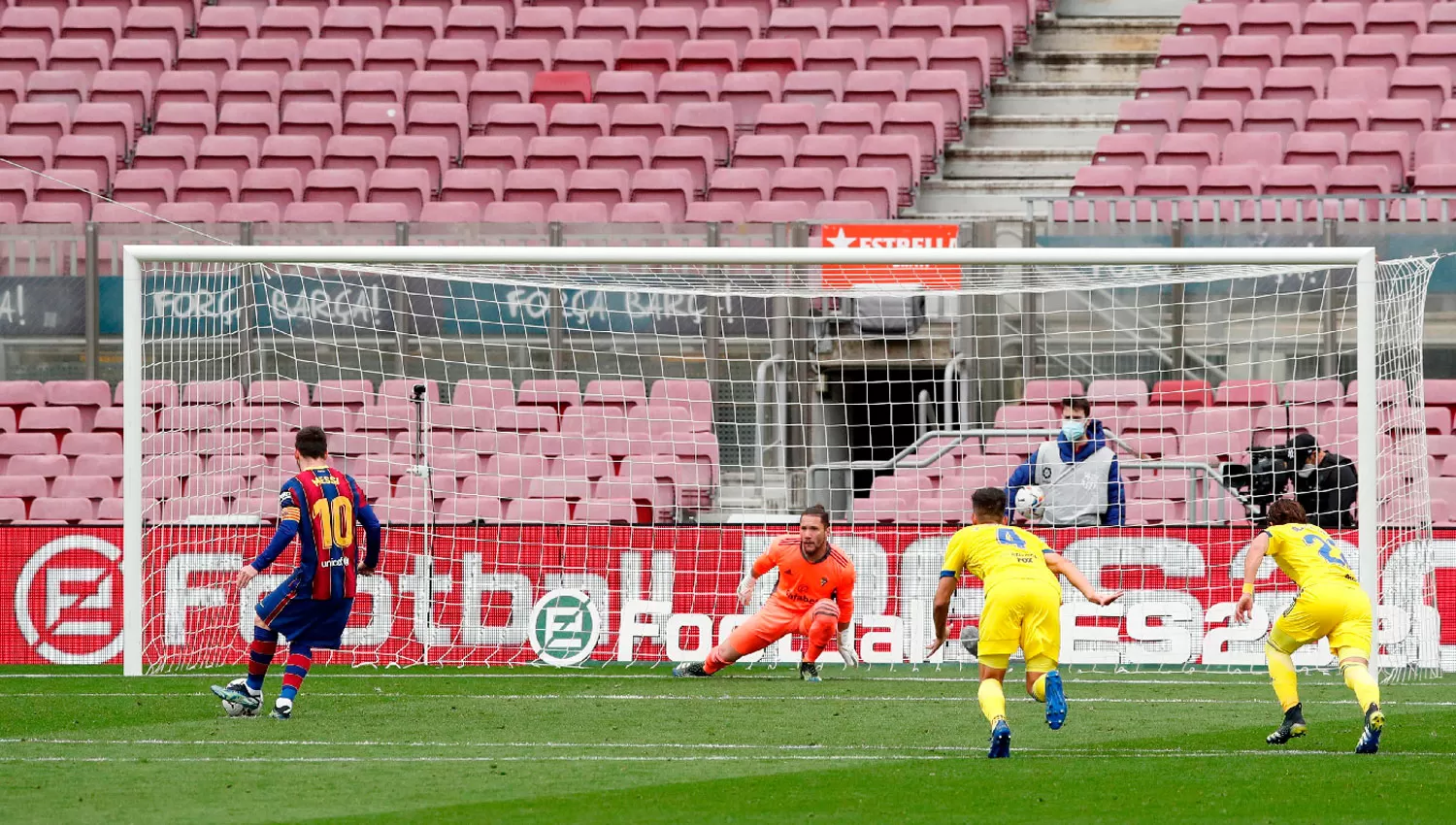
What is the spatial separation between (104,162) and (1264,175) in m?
12.4

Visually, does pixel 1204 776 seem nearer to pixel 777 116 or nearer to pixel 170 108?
pixel 777 116

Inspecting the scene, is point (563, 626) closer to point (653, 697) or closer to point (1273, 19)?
point (653, 697)

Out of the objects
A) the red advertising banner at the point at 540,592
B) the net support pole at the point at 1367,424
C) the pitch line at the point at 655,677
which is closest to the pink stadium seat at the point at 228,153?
the red advertising banner at the point at 540,592

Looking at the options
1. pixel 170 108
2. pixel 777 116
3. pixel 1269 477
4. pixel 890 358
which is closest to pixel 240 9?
pixel 170 108

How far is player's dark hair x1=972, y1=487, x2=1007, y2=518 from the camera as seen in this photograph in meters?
9.66

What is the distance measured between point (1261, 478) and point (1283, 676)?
532cm

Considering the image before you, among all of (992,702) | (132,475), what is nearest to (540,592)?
(132,475)

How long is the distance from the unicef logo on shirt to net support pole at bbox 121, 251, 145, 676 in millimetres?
2980

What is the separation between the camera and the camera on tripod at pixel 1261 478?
14375 millimetres

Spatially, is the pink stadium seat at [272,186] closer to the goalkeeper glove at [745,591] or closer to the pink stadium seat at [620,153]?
the pink stadium seat at [620,153]

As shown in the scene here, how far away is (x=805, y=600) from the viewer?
13359 millimetres

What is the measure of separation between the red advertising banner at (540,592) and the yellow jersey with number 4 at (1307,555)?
431 centimetres

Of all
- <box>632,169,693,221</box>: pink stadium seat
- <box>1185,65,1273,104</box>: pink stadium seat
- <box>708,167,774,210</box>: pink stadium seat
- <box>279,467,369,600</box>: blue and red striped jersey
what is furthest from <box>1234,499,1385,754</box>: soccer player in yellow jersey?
<box>1185,65,1273,104</box>: pink stadium seat

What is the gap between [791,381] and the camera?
15.7m
